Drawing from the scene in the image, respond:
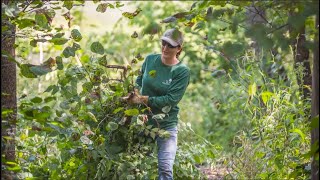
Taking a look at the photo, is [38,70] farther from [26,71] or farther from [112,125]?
[112,125]

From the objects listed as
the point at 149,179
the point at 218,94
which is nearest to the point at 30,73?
the point at 149,179

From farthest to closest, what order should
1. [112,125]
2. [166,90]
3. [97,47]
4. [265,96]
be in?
[265,96] → [166,90] → [112,125] → [97,47]

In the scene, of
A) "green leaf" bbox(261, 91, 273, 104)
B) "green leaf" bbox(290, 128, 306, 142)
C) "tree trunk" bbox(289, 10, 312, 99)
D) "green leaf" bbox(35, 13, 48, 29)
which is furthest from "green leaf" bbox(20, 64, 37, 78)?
"tree trunk" bbox(289, 10, 312, 99)

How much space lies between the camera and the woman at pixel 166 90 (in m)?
5.24

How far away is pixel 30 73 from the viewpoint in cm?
354

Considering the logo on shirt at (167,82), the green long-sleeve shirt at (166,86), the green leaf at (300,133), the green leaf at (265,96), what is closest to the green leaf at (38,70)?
the green long-sleeve shirt at (166,86)

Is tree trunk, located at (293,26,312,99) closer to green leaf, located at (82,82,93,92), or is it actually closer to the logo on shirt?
the logo on shirt

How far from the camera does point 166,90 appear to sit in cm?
534

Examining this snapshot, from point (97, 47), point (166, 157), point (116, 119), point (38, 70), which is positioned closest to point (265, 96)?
point (166, 157)

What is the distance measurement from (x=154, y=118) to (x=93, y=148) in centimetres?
50

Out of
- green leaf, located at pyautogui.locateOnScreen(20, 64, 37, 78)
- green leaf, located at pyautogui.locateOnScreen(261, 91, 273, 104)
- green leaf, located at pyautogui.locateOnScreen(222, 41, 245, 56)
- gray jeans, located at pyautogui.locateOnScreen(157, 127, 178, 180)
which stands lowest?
gray jeans, located at pyautogui.locateOnScreen(157, 127, 178, 180)

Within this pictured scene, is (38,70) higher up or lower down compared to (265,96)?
higher up

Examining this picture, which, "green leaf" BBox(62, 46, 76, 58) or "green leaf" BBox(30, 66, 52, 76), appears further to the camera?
"green leaf" BBox(62, 46, 76, 58)

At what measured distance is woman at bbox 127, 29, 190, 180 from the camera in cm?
524
